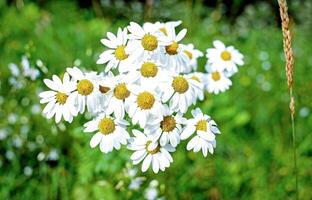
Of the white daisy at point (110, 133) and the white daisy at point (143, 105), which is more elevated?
the white daisy at point (143, 105)

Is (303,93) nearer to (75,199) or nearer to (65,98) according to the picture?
(75,199)

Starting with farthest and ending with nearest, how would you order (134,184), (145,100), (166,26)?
1. (134,184)
2. (166,26)
3. (145,100)

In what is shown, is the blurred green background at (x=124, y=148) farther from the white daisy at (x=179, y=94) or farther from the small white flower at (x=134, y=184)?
the white daisy at (x=179, y=94)

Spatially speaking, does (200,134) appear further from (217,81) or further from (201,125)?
(217,81)

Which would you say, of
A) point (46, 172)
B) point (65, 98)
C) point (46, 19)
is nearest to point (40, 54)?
point (46, 19)

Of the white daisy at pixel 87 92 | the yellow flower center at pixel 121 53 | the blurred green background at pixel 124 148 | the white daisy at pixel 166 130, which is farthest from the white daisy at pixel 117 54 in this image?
the blurred green background at pixel 124 148

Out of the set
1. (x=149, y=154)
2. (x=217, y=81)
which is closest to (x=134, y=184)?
(x=217, y=81)
